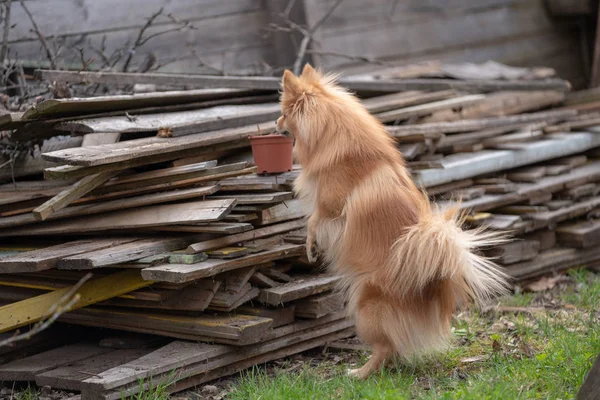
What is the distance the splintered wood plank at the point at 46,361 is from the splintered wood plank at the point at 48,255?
0.63 m

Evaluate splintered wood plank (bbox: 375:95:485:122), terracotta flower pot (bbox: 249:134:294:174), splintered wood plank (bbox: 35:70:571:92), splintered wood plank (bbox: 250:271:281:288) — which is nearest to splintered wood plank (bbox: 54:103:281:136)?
splintered wood plank (bbox: 35:70:571:92)

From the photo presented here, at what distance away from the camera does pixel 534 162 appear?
23.3 ft

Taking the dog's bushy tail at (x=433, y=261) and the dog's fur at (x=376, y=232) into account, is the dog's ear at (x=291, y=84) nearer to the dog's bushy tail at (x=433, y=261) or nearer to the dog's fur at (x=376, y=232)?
the dog's fur at (x=376, y=232)

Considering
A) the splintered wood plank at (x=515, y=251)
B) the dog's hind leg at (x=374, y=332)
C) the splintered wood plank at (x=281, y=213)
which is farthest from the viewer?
the splintered wood plank at (x=515, y=251)

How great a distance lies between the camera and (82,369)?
4762mm

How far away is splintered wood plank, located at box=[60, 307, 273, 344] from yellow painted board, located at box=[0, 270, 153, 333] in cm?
24

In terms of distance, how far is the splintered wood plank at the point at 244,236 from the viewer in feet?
15.5

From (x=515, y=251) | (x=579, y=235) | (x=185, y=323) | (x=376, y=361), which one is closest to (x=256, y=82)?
(x=185, y=323)

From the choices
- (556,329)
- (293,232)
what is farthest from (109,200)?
(556,329)

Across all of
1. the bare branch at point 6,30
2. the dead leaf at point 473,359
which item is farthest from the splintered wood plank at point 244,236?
the bare branch at point 6,30

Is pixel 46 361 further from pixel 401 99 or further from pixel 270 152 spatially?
pixel 401 99

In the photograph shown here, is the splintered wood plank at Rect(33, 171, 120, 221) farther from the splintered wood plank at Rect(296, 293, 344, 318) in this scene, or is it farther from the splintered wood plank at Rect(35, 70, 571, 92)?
the splintered wood plank at Rect(296, 293, 344, 318)

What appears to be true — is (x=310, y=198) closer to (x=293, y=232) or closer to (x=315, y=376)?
(x=293, y=232)

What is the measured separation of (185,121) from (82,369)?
1896mm
